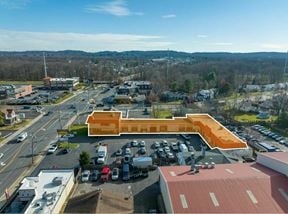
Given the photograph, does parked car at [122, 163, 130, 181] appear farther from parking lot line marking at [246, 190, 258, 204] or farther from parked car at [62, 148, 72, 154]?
parking lot line marking at [246, 190, 258, 204]

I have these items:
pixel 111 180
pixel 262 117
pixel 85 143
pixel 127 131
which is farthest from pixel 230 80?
pixel 111 180

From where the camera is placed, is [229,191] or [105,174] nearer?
[229,191]

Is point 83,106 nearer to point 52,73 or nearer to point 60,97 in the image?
point 60,97

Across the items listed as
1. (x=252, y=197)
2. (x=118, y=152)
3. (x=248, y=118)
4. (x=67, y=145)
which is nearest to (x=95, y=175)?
(x=118, y=152)

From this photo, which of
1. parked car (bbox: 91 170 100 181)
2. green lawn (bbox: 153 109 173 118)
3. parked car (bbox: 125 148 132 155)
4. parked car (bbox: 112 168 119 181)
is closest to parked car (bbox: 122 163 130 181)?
parked car (bbox: 112 168 119 181)

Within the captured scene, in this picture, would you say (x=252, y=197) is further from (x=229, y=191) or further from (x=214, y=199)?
(x=214, y=199)

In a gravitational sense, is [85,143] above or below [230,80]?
below

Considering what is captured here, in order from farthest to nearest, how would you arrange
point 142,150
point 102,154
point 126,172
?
1. point 142,150
2. point 102,154
3. point 126,172

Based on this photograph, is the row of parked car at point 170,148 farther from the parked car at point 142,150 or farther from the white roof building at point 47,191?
the white roof building at point 47,191
